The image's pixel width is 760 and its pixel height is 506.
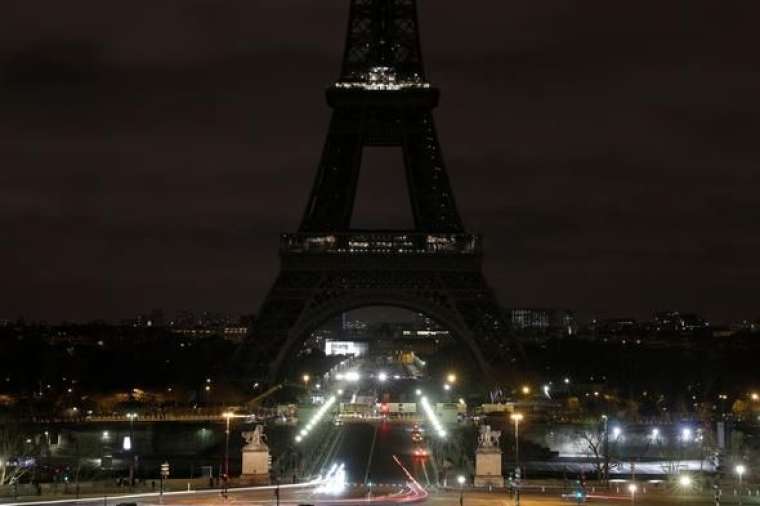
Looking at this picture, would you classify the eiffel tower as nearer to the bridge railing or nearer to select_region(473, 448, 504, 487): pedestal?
the bridge railing

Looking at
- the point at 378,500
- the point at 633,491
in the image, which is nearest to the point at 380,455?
the point at 378,500

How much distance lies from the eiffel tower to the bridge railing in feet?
0.24

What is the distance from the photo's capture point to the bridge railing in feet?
270

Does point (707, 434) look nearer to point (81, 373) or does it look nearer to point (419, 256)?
point (419, 256)

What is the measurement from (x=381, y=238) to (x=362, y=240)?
161 centimetres

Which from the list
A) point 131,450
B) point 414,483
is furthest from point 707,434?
point 131,450

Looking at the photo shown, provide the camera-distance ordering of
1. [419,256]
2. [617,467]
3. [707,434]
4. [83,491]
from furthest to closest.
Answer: [419,256] → [707,434] → [617,467] → [83,491]

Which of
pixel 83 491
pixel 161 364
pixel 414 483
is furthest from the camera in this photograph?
pixel 161 364

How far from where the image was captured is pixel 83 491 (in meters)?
45.1

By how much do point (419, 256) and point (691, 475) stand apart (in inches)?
1358

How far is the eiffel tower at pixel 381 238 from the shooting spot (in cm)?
8231

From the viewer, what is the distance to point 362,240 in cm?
8369

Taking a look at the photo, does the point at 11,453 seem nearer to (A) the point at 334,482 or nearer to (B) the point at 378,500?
(A) the point at 334,482

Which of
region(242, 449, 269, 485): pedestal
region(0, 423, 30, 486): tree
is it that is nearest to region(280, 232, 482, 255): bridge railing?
region(0, 423, 30, 486): tree
